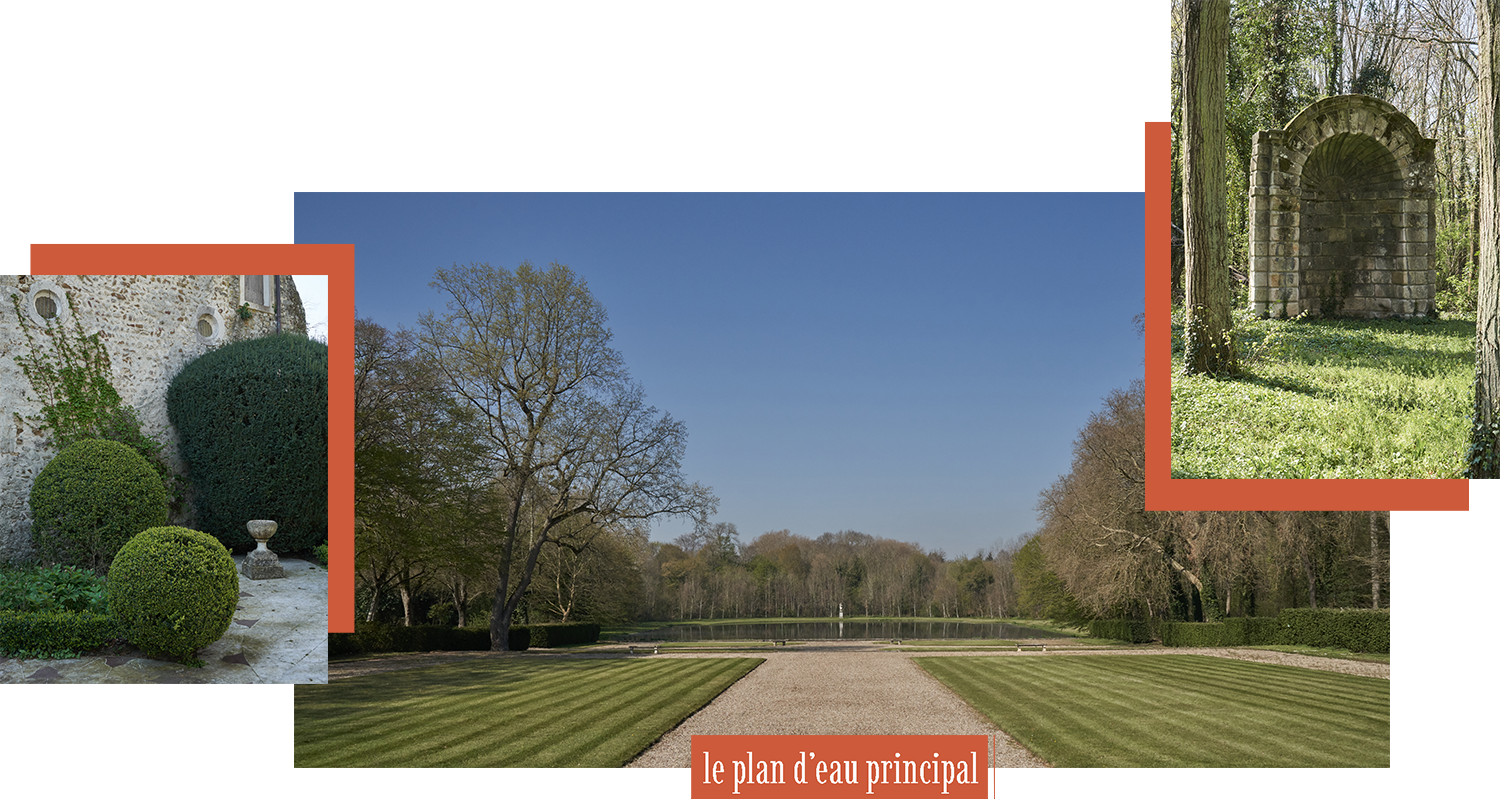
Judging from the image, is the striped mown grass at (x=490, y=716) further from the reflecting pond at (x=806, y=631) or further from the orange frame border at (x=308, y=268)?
the orange frame border at (x=308, y=268)

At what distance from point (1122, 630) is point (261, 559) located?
15.5 metres

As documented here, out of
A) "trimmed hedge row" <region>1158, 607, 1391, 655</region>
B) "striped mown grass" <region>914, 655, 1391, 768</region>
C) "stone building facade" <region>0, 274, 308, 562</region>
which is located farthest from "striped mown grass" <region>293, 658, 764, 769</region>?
"trimmed hedge row" <region>1158, 607, 1391, 655</region>

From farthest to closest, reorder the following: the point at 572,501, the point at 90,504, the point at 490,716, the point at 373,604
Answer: the point at 373,604 → the point at 572,501 → the point at 90,504 → the point at 490,716

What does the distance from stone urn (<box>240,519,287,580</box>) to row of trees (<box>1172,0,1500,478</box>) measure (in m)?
9.18

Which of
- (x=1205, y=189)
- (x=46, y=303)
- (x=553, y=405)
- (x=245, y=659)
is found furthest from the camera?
(x=553, y=405)

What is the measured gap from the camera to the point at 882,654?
11.3 metres

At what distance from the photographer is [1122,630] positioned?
1778 cm

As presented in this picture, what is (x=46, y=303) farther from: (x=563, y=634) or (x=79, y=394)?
(x=563, y=634)

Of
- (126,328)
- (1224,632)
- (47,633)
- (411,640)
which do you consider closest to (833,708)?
(411,640)

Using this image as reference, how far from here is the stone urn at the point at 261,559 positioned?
9.41 meters

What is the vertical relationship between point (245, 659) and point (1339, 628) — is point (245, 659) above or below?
above

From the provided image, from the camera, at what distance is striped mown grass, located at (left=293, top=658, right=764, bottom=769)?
293 inches

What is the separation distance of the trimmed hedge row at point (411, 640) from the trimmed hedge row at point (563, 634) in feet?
2.41

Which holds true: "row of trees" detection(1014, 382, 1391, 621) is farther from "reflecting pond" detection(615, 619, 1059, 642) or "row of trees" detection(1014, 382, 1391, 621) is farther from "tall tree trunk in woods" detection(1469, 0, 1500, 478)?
"tall tree trunk in woods" detection(1469, 0, 1500, 478)
